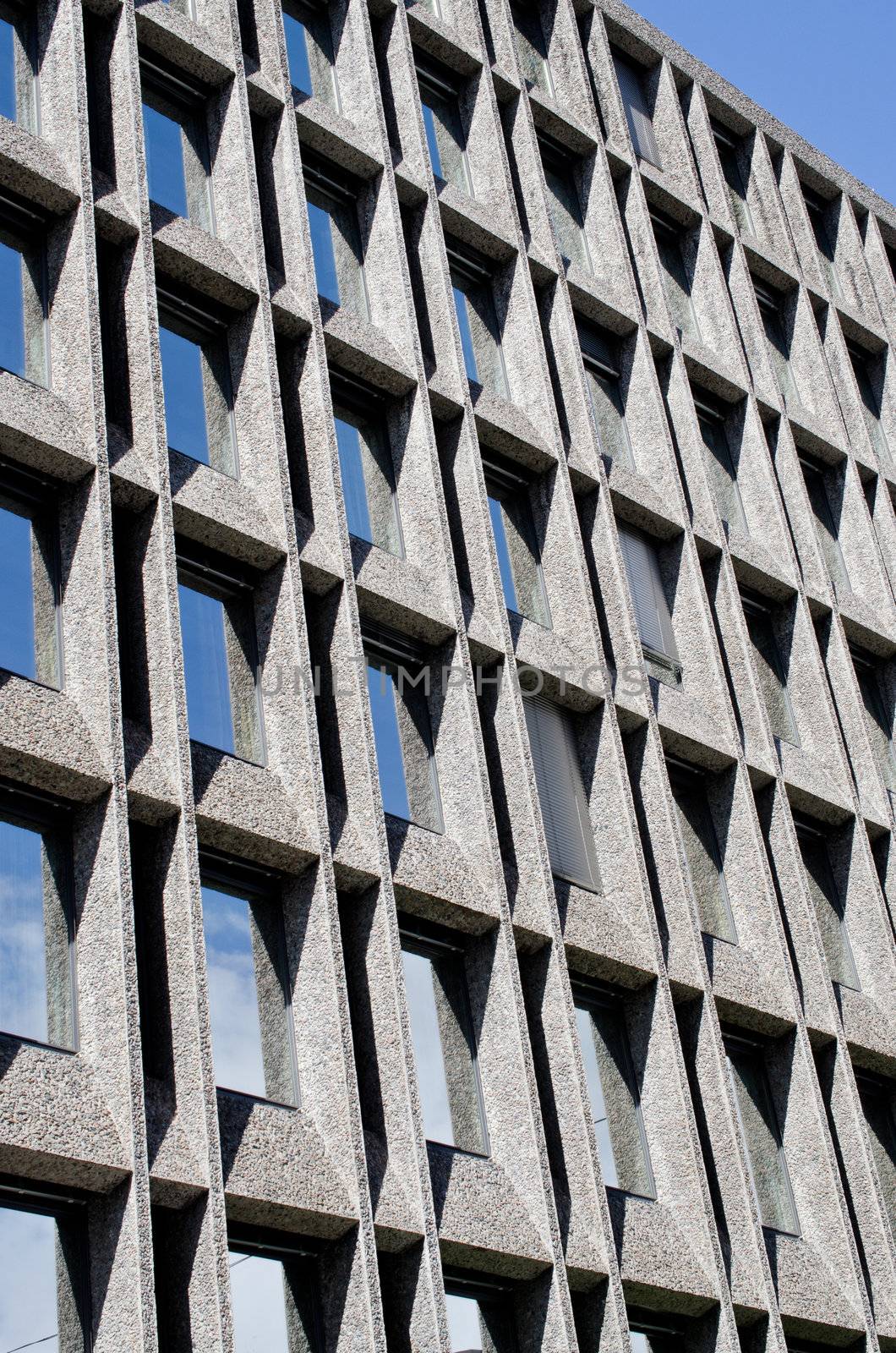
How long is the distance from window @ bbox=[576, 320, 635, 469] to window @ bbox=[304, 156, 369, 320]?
429 cm

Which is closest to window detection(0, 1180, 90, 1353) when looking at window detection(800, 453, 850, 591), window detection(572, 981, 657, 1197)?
window detection(572, 981, 657, 1197)

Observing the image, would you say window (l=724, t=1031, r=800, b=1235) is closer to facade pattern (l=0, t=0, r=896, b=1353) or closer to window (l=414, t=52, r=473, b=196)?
facade pattern (l=0, t=0, r=896, b=1353)

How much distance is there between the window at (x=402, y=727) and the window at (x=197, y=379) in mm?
2897

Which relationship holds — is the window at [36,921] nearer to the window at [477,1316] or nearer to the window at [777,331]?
the window at [477,1316]

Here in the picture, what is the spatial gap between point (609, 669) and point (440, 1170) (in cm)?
811

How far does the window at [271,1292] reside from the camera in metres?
17.5

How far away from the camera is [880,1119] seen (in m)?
27.0

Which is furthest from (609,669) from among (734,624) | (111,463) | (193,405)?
(111,463)

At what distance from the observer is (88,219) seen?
69.3 ft

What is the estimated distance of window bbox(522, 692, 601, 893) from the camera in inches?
934

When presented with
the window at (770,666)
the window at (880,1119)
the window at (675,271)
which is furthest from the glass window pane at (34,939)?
the window at (675,271)

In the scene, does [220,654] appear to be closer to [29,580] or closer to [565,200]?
[29,580]

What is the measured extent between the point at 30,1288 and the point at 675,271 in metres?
22.2

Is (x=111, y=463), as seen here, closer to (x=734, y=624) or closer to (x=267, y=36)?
(x=267, y=36)
